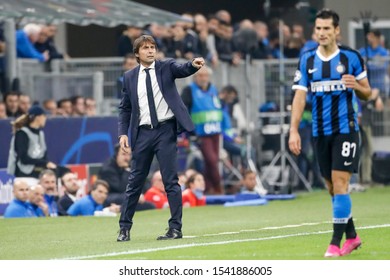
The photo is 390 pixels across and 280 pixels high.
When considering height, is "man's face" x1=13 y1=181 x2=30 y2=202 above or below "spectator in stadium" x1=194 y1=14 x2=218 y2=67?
below

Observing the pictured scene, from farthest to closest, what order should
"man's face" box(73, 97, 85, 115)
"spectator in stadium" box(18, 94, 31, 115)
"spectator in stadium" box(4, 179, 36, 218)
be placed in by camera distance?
1. "man's face" box(73, 97, 85, 115)
2. "spectator in stadium" box(18, 94, 31, 115)
3. "spectator in stadium" box(4, 179, 36, 218)

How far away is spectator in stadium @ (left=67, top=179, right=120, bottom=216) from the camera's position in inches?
824

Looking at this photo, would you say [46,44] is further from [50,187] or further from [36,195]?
[36,195]

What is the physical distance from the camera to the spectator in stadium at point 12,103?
912 inches

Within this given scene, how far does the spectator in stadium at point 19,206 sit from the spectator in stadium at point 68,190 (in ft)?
2.41

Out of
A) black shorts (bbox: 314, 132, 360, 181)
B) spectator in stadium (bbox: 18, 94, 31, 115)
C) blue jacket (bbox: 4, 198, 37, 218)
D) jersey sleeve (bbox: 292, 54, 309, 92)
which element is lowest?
blue jacket (bbox: 4, 198, 37, 218)

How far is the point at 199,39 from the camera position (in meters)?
27.3

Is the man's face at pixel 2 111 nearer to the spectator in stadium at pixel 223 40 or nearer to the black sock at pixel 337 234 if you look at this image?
the spectator in stadium at pixel 223 40

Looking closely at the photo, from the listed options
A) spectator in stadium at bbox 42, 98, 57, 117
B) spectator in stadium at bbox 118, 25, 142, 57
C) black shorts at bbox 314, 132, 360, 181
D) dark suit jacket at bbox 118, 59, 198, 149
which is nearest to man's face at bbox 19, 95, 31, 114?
spectator in stadium at bbox 42, 98, 57, 117

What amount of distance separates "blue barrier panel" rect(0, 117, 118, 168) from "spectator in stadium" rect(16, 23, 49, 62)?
1.92m

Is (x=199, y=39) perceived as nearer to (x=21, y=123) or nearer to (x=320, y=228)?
(x=21, y=123)

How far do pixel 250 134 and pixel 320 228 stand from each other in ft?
33.9

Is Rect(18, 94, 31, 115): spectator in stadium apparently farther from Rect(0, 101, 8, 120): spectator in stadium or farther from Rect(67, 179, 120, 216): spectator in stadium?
Rect(67, 179, 120, 216): spectator in stadium

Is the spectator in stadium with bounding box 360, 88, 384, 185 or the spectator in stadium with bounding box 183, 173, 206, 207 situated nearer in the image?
the spectator in stadium with bounding box 183, 173, 206, 207
